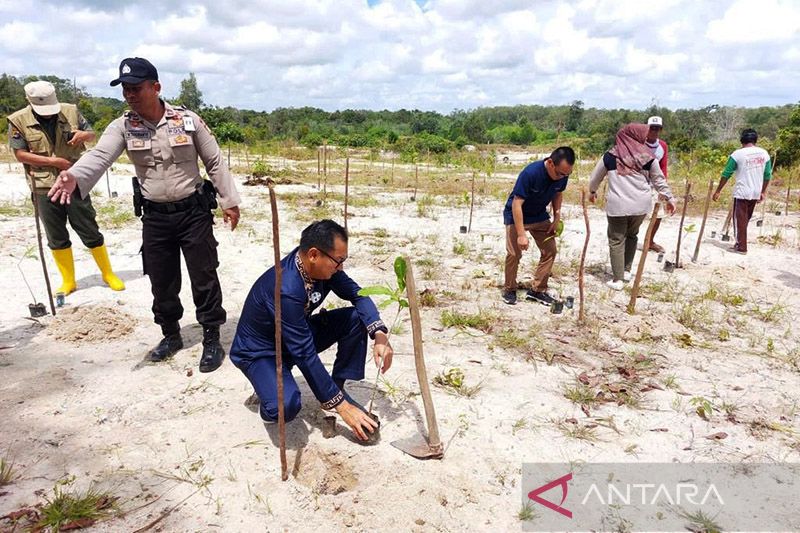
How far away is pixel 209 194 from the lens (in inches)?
127

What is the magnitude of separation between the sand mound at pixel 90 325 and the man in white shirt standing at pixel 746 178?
680 cm

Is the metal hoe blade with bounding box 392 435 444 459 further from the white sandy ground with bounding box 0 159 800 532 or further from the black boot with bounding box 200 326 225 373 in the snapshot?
the black boot with bounding box 200 326 225 373

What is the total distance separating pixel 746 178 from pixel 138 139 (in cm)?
703

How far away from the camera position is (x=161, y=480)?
89.0 inches

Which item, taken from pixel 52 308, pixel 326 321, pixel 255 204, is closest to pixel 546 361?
pixel 326 321

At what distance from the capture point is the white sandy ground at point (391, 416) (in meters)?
2.18

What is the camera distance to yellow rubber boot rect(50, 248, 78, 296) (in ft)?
14.5

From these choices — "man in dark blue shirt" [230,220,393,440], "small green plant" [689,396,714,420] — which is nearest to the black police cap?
"man in dark blue shirt" [230,220,393,440]

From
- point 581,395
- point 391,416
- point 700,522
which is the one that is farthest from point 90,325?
point 700,522

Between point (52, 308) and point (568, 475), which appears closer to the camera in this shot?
point (568, 475)

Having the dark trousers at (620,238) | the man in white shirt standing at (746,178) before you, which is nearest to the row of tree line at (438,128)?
the man in white shirt standing at (746,178)

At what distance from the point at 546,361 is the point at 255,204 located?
23.2ft

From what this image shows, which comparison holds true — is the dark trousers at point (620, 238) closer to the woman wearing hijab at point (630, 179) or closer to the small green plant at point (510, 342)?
the woman wearing hijab at point (630, 179)

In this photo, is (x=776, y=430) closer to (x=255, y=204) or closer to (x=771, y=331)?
(x=771, y=331)
